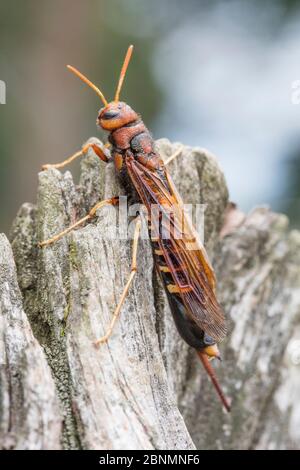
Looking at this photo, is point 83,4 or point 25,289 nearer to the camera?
point 25,289

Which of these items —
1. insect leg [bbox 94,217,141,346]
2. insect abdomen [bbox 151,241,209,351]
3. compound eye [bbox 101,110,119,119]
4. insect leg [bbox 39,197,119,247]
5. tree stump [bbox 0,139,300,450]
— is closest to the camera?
tree stump [bbox 0,139,300,450]

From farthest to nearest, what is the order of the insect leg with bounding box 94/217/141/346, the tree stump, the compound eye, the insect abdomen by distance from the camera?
the compound eye
the insect abdomen
the insect leg with bounding box 94/217/141/346
the tree stump

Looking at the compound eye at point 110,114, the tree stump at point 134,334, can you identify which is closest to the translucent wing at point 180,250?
the tree stump at point 134,334

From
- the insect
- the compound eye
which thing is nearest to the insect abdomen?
the insect

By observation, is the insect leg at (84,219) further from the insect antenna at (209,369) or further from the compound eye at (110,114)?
the insect antenna at (209,369)

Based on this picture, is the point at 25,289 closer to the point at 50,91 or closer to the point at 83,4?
the point at 50,91

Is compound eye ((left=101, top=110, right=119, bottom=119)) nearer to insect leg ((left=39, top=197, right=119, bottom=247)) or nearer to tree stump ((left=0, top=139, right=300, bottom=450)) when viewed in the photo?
tree stump ((left=0, top=139, right=300, bottom=450))

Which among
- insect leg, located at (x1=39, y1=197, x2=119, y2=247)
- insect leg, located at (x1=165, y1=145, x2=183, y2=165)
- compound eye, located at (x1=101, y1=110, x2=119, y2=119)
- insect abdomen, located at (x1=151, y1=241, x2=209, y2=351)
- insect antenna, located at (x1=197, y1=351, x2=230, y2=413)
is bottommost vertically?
insect antenna, located at (x1=197, y1=351, x2=230, y2=413)
